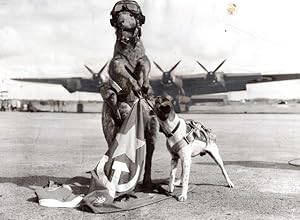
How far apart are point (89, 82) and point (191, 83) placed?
11.7 m

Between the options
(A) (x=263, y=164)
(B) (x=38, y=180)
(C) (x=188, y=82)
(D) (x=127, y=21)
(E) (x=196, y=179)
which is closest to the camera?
(D) (x=127, y=21)

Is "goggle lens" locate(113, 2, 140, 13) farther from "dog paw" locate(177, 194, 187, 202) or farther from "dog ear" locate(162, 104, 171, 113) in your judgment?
"dog paw" locate(177, 194, 187, 202)

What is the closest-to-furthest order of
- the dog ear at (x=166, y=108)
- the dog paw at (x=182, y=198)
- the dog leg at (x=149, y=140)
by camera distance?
1. the dog ear at (x=166, y=108)
2. the dog paw at (x=182, y=198)
3. the dog leg at (x=149, y=140)

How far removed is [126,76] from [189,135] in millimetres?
1286

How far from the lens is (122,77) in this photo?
5.71 metres

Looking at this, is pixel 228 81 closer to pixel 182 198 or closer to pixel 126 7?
pixel 126 7

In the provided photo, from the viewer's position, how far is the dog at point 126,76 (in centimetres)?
573

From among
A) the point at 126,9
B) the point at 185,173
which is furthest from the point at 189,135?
the point at 126,9

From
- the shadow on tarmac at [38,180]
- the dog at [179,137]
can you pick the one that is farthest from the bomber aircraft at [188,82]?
the dog at [179,137]

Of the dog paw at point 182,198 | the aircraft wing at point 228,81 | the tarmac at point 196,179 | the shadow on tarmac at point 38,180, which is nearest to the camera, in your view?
the tarmac at point 196,179

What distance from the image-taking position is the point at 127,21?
5.85 m

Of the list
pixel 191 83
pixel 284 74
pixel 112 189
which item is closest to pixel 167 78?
pixel 191 83

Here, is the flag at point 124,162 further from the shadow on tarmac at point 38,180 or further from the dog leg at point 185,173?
the shadow on tarmac at point 38,180

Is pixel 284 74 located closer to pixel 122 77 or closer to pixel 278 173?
pixel 278 173
